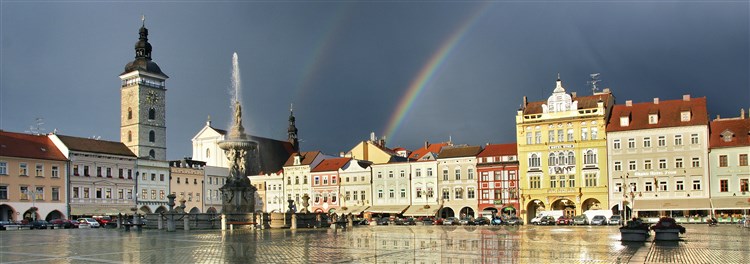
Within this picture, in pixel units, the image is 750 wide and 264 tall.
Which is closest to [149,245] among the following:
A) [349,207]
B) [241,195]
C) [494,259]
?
[494,259]

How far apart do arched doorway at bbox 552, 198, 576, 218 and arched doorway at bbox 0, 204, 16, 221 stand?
51.5 metres

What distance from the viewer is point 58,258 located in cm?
2108

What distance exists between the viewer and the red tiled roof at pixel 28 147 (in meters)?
69.1

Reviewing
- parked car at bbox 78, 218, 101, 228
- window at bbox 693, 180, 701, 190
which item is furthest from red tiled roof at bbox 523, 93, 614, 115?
parked car at bbox 78, 218, 101, 228

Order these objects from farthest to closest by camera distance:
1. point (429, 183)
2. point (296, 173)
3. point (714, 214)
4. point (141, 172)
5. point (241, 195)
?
point (296, 173) → point (141, 172) → point (429, 183) → point (714, 214) → point (241, 195)

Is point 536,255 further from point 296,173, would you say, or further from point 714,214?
point 296,173

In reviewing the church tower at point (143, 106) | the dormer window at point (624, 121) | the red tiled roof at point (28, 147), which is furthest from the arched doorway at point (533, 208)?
the church tower at point (143, 106)

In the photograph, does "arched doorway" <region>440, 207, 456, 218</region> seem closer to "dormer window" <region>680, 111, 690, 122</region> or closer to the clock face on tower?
"dormer window" <region>680, 111, 690, 122</region>

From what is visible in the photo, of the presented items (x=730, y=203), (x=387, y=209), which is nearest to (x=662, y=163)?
(x=730, y=203)

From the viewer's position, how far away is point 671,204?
6334 centimetres

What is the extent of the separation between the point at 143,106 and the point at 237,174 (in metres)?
69.7

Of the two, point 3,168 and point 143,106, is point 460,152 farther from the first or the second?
point 143,106

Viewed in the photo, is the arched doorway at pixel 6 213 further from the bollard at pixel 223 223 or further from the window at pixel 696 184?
the window at pixel 696 184

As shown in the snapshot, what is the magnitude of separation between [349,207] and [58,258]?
62.4 metres
